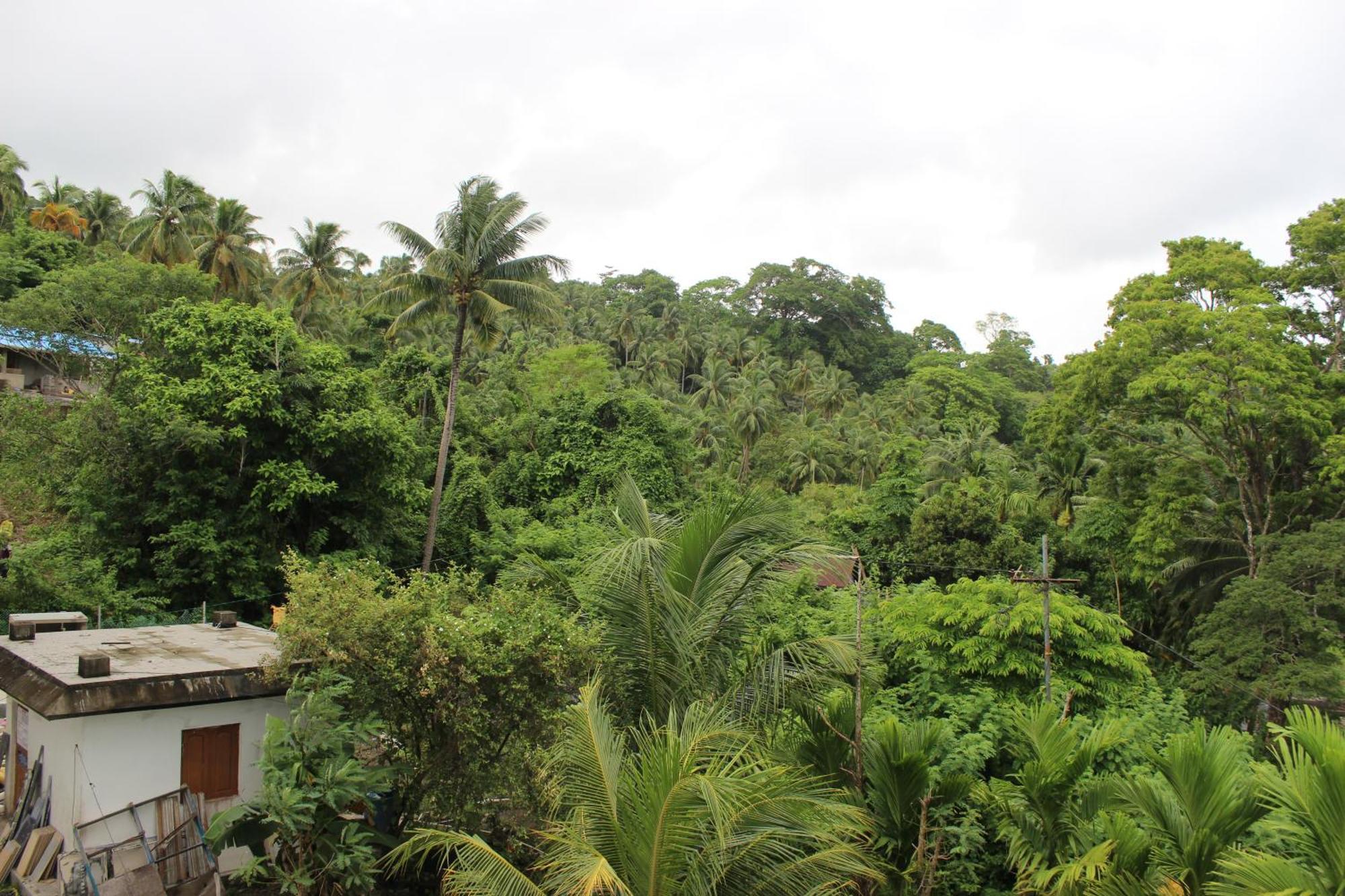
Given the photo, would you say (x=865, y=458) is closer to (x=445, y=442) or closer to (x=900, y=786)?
(x=445, y=442)

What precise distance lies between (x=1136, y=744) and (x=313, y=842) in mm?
7762

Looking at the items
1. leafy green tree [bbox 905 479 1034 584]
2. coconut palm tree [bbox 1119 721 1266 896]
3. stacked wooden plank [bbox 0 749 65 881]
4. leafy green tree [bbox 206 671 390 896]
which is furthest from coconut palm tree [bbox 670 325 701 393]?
coconut palm tree [bbox 1119 721 1266 896]

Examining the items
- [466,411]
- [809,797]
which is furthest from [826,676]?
[466,411]

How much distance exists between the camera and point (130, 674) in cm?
935

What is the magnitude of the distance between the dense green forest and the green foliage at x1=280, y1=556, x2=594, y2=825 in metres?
0.04

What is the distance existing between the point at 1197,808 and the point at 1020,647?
8966 mm

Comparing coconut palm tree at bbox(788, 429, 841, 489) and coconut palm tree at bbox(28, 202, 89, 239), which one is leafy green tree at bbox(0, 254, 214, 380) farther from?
coconut palm tree at bbox(788, 429, 841, 489)

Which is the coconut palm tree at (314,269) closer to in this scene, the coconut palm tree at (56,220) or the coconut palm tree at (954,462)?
the coconut palm tree at (56,220)

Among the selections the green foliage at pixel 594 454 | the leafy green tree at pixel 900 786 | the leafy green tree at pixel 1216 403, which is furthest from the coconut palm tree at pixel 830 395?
the leafy green tree at pixel 900 786

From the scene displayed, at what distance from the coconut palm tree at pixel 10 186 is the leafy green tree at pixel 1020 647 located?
143 feet

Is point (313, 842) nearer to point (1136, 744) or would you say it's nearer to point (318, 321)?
point (1136, 744)

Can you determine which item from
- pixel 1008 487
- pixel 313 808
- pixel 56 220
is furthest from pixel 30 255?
pixel 1008 487

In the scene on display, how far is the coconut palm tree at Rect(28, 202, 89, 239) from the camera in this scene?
133 feet

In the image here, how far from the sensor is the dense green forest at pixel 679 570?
21.4 feet
